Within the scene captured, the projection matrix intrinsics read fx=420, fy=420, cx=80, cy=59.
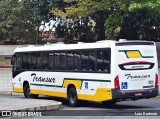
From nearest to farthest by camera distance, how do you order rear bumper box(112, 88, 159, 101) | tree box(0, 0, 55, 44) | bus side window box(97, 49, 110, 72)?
rear bumper box(112, 88, 159, 101)
bus side window box(97, 49, 110, 72)
tree box(0, 0, 55, 44)

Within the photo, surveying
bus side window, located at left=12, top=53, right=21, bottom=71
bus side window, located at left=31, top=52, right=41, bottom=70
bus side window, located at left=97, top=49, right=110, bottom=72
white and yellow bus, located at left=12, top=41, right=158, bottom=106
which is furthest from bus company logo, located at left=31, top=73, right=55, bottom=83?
bus side window, located at left=97, top=49, right=110, bottom=72

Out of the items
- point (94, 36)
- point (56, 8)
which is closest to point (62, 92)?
point (56, 8)

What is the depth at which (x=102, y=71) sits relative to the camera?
55.5 feet

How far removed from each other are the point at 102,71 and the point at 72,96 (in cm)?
261

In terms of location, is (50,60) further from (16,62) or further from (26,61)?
(16,62)

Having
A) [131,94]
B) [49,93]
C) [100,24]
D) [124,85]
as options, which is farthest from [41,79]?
[100,24]

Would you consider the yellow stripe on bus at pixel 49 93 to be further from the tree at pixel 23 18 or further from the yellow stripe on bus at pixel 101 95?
the tree at pixel 23 18

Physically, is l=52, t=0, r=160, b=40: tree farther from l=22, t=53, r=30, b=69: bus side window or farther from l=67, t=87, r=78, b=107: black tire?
l=67, t=87, r=78, b=107: black tire

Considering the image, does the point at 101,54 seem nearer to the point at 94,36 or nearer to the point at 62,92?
the point at 62,92

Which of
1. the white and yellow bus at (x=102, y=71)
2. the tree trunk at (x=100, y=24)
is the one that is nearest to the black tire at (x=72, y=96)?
the white and yellow bus at (x=102, y=71)

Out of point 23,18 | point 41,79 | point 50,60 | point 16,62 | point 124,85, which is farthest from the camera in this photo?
point 23,18

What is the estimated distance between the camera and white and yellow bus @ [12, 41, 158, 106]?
16500mm

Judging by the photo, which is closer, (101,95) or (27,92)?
(101,95)

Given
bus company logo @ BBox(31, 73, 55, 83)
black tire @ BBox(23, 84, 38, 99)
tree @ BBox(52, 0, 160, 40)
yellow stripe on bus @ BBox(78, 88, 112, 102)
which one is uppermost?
tree @ BBox(52, 0, 160, 40)
